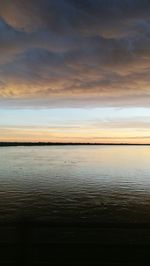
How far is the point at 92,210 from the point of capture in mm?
32188

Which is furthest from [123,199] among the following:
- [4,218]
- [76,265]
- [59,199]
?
[76,265]

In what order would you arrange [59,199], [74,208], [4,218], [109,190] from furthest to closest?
[109,190] < [59,199] < [74,208] < [4,218]

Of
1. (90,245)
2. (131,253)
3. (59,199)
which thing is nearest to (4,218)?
(59,199)

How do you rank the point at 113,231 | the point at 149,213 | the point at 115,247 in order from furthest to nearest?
the point at 149,213 < the point at 113,231 < the point at 115,247

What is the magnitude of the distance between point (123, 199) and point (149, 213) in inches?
330

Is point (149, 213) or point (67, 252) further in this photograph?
point (149, 213)

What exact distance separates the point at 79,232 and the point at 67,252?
698 centimetres

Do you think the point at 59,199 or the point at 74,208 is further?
A: the point at 59,199

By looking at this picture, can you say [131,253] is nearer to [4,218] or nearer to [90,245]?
[90,245]

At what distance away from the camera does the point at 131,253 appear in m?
11.8

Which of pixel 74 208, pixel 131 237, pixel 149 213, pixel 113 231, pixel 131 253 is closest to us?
pixel 131 253

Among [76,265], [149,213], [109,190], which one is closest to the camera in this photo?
[76,265]

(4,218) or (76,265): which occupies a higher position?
(76,265)

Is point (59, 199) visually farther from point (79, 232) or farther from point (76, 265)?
point (76, 265)
